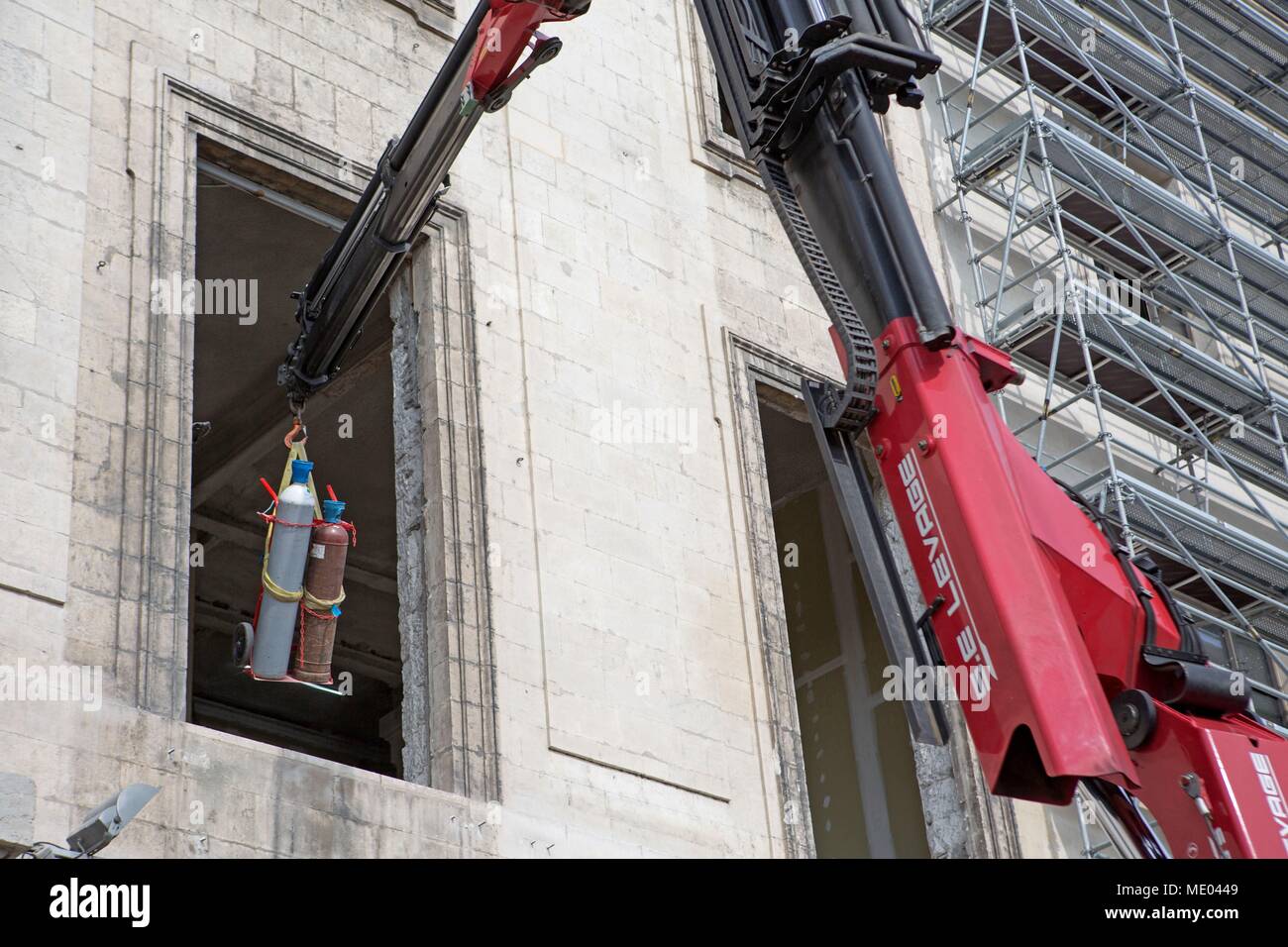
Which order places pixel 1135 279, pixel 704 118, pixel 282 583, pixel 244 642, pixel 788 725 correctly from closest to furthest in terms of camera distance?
pixel 244 642 < pixel 282 583 < pixel 788 725 < pixel 704 118 < pixel 1135 279

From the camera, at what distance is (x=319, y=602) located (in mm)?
11195

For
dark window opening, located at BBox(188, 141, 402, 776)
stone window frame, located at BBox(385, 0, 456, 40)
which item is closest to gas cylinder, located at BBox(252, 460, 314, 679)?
dark window opening, located at BBox(188, 141, 402, 776)

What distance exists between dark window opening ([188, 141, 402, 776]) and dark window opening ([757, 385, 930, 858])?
4.04 m

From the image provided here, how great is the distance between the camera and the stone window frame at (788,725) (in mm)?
13273

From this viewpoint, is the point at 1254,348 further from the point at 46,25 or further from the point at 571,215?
the point at 46,25

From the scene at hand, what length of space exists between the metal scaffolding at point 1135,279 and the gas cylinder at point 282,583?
7.66 metres

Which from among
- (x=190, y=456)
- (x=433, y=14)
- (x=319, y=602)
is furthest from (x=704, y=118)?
(x=319, y=602)

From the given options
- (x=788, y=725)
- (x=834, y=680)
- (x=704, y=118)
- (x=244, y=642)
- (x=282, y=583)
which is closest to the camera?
(x=244, y=642)

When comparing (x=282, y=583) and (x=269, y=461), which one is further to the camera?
(x=269, y=461)

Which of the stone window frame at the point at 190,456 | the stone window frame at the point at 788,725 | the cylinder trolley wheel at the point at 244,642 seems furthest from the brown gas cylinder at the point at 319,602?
the stone window frame at the point at 788,725

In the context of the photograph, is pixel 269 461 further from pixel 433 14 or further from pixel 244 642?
pixel 244 642

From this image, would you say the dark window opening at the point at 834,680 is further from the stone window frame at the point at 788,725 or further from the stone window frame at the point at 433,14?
the stone window frame at the point at 433,14

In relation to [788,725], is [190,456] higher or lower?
higher

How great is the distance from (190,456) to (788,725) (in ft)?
15.8
